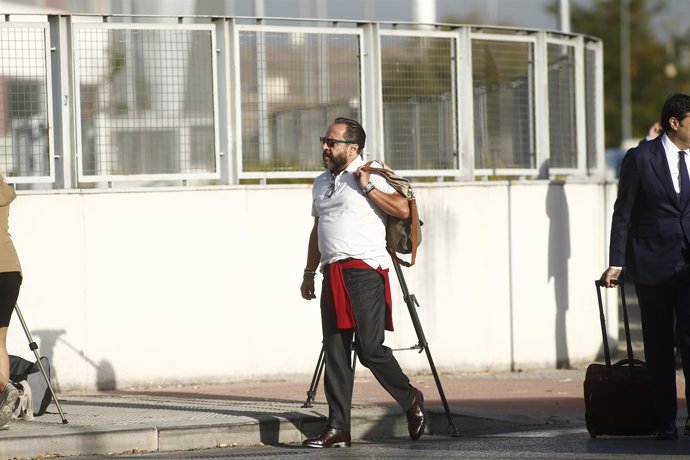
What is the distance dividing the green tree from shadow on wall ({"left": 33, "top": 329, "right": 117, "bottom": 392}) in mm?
52957

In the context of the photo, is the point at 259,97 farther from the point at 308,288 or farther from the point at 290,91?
the point at 308,288

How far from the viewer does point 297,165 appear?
35.8 ft

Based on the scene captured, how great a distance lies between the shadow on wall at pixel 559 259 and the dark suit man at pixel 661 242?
3771mm

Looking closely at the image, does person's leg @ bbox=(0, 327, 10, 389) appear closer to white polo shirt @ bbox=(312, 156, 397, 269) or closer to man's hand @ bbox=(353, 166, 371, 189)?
white polo shirt @ bbox=(312, 156, 397, 269)

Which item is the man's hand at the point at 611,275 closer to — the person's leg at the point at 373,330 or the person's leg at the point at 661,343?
the person's leg at the point at 661,343

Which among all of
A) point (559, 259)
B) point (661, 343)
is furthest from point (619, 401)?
point (559, 259)

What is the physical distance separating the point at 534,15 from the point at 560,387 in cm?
821

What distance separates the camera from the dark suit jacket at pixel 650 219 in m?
7.75

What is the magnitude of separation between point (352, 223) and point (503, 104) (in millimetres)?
4266

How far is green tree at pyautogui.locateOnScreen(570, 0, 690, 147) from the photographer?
2426 inches

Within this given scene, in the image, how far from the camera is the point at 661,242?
777 centimetres

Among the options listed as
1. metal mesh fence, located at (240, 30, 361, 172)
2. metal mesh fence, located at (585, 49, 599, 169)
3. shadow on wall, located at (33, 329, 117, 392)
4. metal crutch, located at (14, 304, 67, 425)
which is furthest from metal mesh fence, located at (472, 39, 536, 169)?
metal crutch, located at (14, 304, 67, 425)

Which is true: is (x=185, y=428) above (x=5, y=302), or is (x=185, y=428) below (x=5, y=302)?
below

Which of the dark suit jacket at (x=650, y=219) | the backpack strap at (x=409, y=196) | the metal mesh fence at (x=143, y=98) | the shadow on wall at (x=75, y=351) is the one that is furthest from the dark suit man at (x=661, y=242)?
the shadow on wall at (x=75, y=351)
